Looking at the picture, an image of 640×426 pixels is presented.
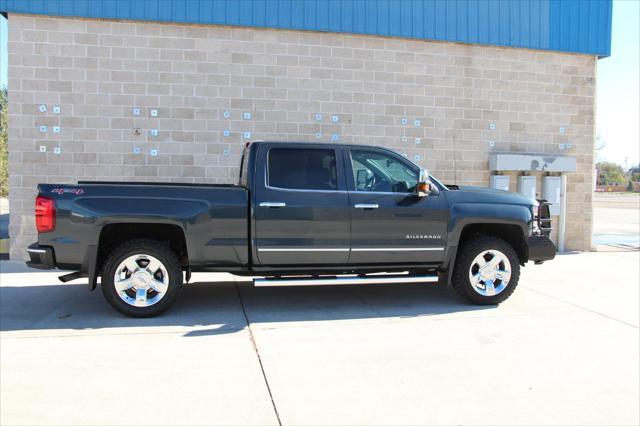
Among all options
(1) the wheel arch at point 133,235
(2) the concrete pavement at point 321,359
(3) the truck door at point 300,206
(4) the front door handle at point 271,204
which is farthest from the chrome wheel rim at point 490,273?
(1) the wheel arch at point 133,235

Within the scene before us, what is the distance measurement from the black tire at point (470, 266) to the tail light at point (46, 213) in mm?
4535

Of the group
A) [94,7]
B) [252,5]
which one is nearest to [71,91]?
[94,7]

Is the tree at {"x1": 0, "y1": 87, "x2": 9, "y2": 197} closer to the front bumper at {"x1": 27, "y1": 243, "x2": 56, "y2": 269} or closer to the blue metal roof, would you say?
the blue metal roof

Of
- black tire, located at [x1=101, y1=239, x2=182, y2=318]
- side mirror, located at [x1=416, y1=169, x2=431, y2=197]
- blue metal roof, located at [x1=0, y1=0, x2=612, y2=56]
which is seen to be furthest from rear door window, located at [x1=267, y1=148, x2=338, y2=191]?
blue metal roof, located at [x1=0, y1=0, x2=612, y2=56]

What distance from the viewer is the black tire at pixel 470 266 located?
636 cm

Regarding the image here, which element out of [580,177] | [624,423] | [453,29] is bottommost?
[624,423]

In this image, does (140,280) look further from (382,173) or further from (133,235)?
(382,173)

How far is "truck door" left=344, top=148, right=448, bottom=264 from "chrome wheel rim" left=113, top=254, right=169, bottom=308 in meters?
2.13

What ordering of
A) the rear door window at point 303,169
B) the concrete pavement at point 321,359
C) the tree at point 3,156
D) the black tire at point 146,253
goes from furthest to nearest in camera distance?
the tree at point 3,156 → the rear door window at point 303,169 → the black tire at point 146,253 → the concrete pavement at point 321,359

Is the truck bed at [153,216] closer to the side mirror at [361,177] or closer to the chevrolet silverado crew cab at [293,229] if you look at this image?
the chevrolet silverado crew cab at [293,229]

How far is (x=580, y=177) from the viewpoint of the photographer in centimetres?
1155

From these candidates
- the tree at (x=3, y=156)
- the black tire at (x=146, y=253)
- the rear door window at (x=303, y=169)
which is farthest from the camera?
the tree at (x=3, y=156)

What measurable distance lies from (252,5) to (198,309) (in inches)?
237

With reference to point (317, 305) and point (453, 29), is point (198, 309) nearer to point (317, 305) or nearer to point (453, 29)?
point (317, 305)
